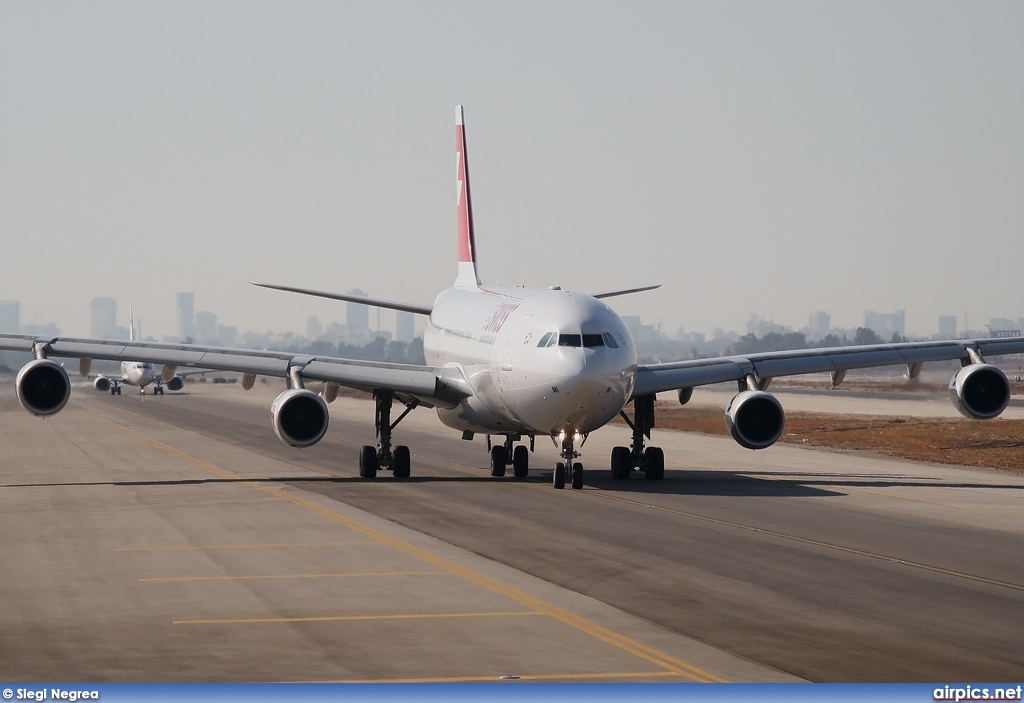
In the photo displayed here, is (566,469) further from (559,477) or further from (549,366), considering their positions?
(549,366)

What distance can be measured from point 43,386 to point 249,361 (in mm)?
4705

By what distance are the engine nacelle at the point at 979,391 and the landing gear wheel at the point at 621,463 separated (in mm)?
7913

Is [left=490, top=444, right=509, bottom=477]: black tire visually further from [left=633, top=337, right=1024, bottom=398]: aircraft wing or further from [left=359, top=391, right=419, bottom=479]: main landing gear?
[left=633, top=337, right=1024, bottom=398]: aircraft wing

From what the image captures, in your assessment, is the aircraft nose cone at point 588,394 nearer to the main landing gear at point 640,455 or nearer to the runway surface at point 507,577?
the runway surface at point 507,577

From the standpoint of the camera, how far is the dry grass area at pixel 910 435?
140 ft

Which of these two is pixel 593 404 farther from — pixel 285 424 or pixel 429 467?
pixel 429 467

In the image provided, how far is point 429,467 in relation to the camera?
3803 centimetres

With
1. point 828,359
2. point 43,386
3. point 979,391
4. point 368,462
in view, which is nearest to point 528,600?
point 368,462

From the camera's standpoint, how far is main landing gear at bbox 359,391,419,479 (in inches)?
1325

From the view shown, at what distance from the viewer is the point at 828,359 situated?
34.9m

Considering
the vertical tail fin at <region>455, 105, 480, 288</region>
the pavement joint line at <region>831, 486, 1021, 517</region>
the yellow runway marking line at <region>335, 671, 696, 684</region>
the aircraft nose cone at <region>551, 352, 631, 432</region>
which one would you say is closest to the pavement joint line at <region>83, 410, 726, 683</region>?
the yellow runway marking line at <region>335, 671, 696, 684</region>

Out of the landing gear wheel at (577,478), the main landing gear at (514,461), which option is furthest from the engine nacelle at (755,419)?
the main landing gear at (514,461)

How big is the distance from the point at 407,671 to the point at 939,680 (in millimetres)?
4570

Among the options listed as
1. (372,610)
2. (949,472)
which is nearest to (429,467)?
(949,472)
